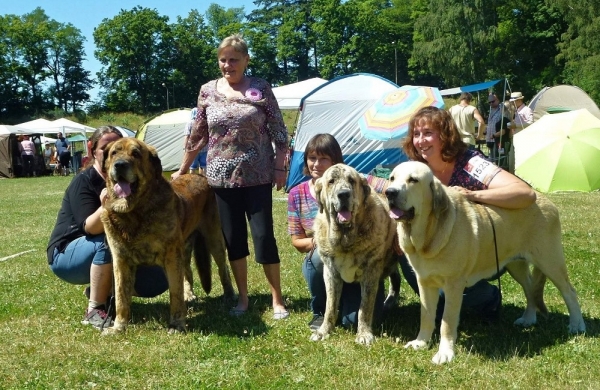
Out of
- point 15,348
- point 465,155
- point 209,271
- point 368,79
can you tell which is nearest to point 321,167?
point 465,155

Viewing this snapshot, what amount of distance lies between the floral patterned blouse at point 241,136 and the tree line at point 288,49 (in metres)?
44.4

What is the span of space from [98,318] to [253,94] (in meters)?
2.02

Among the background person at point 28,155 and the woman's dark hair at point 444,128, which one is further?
the background person at point 28,155

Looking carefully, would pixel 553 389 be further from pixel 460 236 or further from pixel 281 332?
pixel 281 332

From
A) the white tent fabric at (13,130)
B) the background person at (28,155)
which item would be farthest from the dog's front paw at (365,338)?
the white tent fabric at (13,130)

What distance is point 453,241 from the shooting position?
3.48 m

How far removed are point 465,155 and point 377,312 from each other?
125 centimetres

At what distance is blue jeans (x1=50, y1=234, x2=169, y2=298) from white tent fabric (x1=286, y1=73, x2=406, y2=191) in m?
9.09

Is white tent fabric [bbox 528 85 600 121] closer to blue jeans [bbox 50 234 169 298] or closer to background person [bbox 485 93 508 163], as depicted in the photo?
background person [bbox 485 93 508 163]

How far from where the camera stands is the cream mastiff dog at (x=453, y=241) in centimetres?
333

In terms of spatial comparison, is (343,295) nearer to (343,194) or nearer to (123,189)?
(343,194)

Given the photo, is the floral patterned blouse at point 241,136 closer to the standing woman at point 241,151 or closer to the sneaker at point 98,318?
the standing woman at point 241,151

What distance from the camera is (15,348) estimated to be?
13.0 feet

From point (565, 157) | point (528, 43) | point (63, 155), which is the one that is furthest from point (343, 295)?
point (528, 43)
